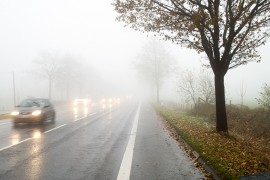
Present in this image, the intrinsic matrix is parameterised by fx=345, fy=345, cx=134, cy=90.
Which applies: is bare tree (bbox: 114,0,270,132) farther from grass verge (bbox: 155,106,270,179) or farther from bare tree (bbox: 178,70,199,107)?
bare tree (bbox: 178,70,199,107)

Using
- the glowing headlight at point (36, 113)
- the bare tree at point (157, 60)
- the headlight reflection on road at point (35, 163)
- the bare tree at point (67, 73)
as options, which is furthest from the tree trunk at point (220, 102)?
the bare tree at point (67, 73)

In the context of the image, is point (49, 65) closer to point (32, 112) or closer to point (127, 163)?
point (32, 112)

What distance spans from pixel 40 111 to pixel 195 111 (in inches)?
463

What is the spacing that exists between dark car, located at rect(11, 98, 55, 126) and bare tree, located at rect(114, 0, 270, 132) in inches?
315

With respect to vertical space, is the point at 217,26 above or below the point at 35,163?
above

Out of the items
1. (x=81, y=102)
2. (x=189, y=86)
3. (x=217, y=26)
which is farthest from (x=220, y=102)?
(x=81, y=102)

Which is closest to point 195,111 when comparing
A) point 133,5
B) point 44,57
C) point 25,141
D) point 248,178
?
point 133,5

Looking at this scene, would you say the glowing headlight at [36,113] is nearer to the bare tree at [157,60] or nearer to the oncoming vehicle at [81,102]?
the oncoming vehicle at [81,102]

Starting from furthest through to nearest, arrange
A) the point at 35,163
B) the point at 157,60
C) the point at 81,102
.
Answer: the point at 157,60, the point at 81,102, the point at 35,163

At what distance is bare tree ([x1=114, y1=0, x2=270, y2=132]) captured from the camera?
12797 mm

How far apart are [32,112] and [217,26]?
11.2 m

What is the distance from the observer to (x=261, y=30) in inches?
544

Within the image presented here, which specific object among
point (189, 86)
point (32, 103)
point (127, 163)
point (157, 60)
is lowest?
point (127, 163)

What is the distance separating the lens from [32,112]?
19141 millimetres
